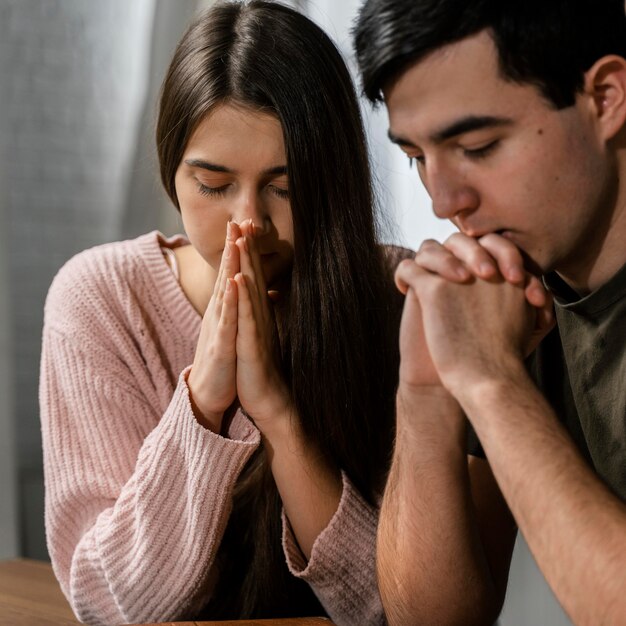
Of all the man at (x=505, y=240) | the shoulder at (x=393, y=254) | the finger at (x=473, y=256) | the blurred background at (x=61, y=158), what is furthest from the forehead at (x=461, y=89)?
the blurred background at (x=61, y=158)

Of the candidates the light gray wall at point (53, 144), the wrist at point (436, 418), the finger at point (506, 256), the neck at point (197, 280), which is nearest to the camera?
the finger at point (506, 256)

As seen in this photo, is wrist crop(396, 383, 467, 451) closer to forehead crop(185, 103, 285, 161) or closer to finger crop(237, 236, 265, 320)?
finger crop(237, 236, 265, 320)

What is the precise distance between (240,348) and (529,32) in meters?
0.56

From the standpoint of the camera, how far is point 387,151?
211cm

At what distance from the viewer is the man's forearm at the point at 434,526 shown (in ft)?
3.98

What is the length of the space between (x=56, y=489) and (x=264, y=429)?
33 centimetres

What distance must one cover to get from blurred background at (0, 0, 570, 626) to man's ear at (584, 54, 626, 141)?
1018 millimetres

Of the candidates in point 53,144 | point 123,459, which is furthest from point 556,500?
point 53,144

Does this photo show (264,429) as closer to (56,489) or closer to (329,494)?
(329,494)

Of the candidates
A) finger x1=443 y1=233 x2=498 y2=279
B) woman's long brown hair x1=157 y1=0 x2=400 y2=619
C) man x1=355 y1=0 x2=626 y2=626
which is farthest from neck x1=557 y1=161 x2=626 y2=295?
woman's long brown hair x1=157 y1=0 x2=400 y2=619

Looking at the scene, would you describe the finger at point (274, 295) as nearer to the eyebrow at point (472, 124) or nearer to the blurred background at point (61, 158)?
the eyebrow at point (472, 124)

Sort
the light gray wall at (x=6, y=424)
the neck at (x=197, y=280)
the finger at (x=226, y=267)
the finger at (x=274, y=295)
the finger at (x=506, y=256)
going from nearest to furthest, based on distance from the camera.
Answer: the finger at (x=506, y=256)
the finger at (x=226, y=267)
the finger at (x=274, y=295)
the neck at (x=197, y=280)
the light gray wall at (x=6, y=424)

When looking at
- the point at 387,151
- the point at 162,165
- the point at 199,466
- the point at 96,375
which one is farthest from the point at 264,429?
the point at 387,151

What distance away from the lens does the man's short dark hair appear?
105 centimetres
